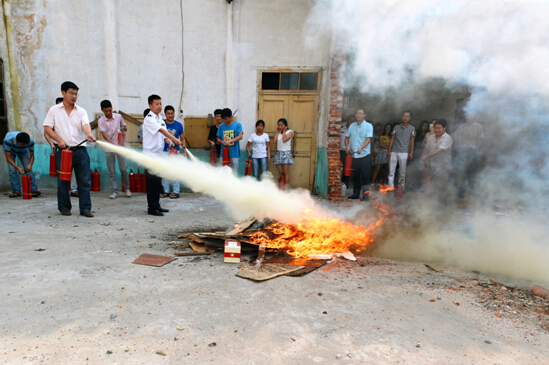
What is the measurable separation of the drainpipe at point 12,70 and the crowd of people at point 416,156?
8.18 m

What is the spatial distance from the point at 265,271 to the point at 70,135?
4.20 m

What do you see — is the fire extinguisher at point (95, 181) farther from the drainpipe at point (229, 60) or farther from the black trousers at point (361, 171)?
the black trousers at point (361, 171)

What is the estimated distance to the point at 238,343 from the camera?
2.21 metres

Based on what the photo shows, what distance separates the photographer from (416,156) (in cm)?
906

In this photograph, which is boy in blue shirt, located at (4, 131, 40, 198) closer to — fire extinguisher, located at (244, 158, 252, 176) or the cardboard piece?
fire extinguisher, located at (244, 158, 252, 176)

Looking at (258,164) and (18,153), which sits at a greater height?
(18,153)

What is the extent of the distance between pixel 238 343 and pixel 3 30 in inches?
377

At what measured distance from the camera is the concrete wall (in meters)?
7.89

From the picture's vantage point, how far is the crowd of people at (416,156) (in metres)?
6.86

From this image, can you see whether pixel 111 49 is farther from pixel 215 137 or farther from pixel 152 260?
pixel 152 260

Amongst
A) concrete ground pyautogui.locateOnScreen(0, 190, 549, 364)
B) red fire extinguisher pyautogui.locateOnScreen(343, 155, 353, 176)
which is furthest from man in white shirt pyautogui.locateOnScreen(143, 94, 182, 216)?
red fire extinguisher pyautogui.locateOnScreen(343, 155, 353, 176)

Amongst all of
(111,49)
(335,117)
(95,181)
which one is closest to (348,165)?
(335,117)

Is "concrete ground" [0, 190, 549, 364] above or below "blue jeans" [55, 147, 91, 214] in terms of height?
below

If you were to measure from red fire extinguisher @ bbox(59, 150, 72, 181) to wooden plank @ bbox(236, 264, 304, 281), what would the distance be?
144 inches
